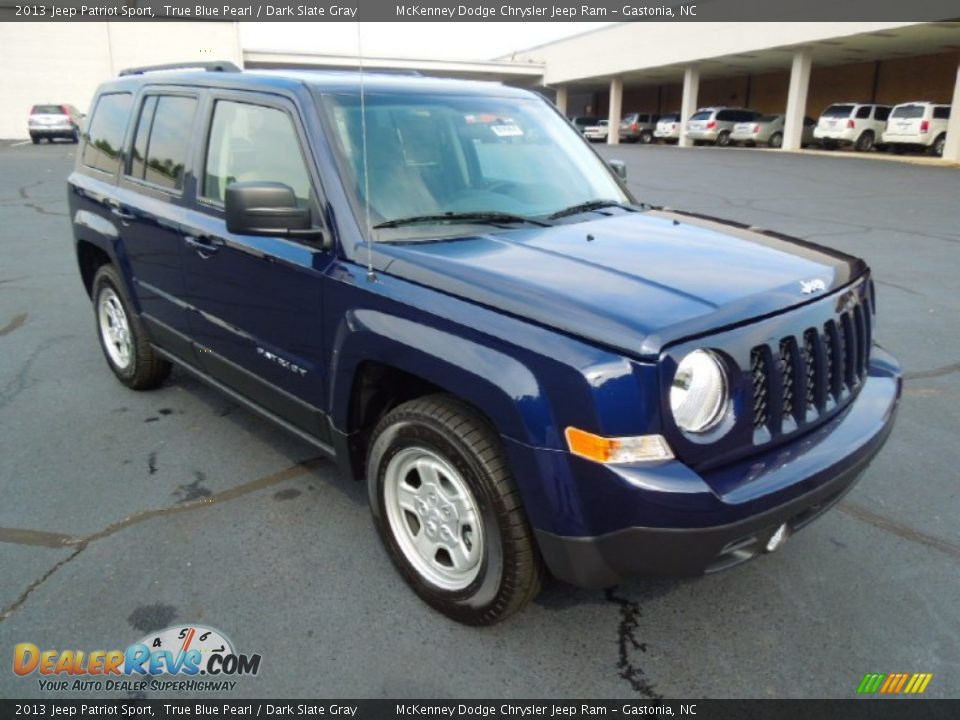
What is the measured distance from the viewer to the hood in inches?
88.4

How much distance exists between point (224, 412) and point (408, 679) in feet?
8.84

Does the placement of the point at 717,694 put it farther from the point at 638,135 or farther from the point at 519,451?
the point at 638,135

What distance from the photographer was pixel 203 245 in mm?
3672

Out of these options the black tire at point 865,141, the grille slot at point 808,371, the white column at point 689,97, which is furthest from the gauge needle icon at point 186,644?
the white column at point 689,97

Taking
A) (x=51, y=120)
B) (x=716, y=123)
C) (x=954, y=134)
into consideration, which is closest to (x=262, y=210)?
(x=954, y=134)

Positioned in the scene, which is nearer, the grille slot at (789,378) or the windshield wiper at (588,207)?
the grille slot at (789,378)

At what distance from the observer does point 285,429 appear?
3.49m

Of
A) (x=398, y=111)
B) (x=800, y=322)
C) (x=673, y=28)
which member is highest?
A: (x=673, y=28)

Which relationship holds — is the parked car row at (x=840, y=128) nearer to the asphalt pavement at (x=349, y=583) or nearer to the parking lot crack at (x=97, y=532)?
the asphalt pavement at (x=349, y=583)

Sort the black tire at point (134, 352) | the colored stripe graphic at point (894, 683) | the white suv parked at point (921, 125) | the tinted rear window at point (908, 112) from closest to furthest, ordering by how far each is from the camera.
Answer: the colored stripe graphic at point (894, 683) → the black tire at point (134, 352) → the white suv parked at point (921, 125) → the tinted rear window at point (908, 112)

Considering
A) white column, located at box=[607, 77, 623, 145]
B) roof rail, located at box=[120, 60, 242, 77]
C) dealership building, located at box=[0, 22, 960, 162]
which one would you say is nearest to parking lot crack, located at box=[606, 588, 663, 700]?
roof rail, located at box=[120, 60, 242, 77]

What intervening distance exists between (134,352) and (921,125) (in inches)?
1201

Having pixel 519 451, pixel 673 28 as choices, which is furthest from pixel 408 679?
pixel 673 28

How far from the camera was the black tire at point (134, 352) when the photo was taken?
473cm
